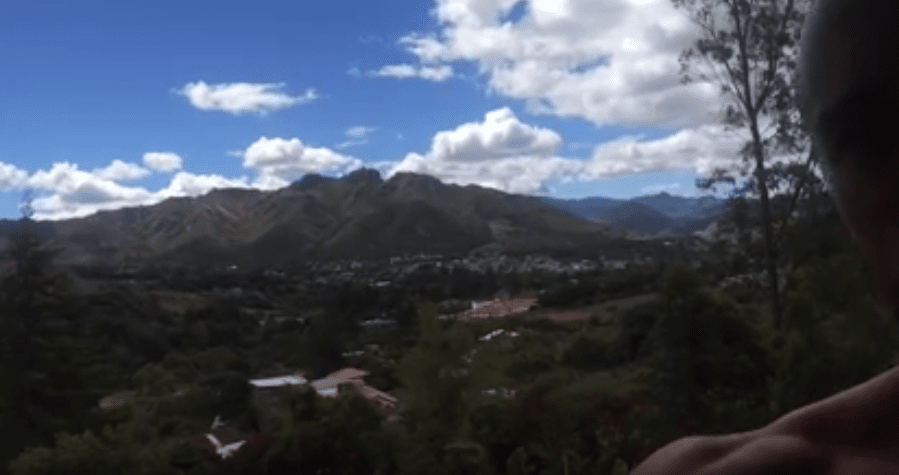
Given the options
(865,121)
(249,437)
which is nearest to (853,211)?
(865,121)

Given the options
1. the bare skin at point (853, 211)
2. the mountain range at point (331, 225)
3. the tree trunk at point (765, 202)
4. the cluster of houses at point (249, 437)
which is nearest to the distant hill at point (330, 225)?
the mountain range at point (331, 225)

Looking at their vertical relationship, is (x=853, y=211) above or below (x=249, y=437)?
above

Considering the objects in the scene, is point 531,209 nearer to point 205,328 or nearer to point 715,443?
point 205,328

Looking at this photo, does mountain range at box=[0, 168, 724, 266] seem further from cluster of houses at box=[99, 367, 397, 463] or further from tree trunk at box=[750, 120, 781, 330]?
cluster of houses at box=[99, 367, 397, 463]

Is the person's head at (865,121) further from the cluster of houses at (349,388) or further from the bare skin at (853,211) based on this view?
the cluster of houses at (349,388)

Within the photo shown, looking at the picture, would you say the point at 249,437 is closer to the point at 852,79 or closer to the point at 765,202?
the point at 852,79

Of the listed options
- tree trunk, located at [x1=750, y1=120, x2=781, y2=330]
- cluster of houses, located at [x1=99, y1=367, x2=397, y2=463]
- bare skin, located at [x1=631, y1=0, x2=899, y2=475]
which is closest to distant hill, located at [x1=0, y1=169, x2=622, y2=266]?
tree trunk, located at [x1=750, y1=120, x2=781, y2=330]
